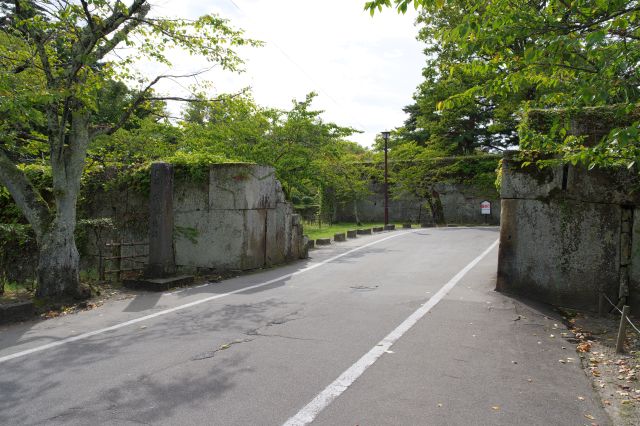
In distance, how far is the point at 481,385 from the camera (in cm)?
440

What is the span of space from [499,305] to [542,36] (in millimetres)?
4452

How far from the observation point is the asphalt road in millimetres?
3838

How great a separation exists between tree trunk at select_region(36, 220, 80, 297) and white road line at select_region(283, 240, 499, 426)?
590cm

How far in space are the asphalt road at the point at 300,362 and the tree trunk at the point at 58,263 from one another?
1030mm

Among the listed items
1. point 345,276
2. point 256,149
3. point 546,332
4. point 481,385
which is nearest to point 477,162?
point 256,149

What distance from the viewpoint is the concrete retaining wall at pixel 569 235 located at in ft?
24.4

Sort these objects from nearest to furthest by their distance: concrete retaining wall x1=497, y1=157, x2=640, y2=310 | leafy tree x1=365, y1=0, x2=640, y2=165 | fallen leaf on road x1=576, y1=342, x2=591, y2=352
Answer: leafy tree x1=365, y1=0, x2=640, y2=165 < fallen leaf on road x1=576, y1=342, x2=591, y2=352 < concrete retaining wall x1=497, y1=157, x2=640, y2=310

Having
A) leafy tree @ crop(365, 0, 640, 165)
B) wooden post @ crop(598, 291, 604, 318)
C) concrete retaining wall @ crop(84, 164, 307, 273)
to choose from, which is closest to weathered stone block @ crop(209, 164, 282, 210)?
concrete retaining wall @ crop(84, 164, 307, 273)

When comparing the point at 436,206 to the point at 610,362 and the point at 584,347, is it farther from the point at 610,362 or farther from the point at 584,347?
the point at 610,362

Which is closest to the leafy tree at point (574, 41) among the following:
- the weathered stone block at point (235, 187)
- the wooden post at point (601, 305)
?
the wooden post at point (601, 305)

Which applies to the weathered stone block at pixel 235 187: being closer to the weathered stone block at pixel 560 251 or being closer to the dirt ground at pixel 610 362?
the weathered stone block at pixel 560 251

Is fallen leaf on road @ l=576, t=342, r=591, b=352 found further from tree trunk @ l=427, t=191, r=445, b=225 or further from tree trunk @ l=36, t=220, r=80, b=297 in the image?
tree trunk @ l=427, t=191, r=445, b=225

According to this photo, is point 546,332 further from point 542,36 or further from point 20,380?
point 20,380

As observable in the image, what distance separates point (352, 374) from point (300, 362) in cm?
64
